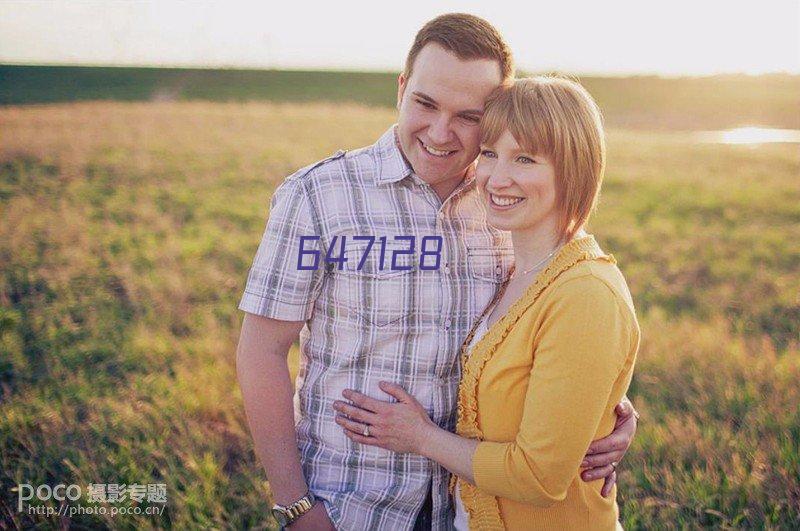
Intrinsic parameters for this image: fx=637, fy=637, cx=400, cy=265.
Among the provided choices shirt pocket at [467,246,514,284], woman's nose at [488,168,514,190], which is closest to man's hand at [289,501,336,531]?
shirt pocket at [467,246,514,284]

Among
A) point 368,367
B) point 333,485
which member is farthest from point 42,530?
point 368,367

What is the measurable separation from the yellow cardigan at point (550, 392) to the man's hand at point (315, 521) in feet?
1.64

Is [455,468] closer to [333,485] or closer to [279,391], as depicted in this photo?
[333,485]

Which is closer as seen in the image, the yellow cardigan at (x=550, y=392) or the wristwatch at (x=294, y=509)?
the yellow cardigan at (x=550, y=392)

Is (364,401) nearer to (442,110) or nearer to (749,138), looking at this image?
(442,110)

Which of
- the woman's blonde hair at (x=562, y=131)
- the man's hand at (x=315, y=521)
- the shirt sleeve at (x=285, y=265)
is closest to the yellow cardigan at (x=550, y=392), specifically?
the woman's blonde hair at (x=562, y=131)

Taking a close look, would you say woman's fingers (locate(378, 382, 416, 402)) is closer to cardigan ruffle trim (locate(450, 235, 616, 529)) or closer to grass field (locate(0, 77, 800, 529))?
cardigan ruffle trim (locate(450, 235, 616, 529))

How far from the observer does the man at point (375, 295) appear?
7.19 feet

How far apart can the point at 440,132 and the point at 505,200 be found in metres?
0.36

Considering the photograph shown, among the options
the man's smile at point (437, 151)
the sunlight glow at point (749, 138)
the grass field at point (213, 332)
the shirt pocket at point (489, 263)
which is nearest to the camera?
the man's smile at point (437, 151)

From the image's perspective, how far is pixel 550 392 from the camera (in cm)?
176

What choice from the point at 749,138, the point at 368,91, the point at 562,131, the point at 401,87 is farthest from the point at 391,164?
the point at 368,91

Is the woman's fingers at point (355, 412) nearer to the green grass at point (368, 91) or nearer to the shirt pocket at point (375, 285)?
the shirt pocket at point (375, 285)

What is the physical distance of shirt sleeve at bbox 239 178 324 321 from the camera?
214cm
